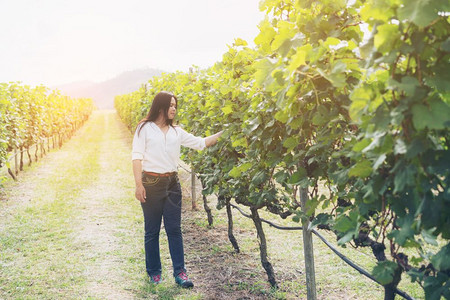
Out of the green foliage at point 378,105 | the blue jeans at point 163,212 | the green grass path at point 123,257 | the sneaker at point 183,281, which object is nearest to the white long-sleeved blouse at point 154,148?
the blue jeans at point 163,212

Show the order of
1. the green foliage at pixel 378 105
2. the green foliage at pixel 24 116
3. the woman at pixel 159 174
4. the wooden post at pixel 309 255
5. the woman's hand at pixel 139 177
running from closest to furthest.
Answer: the green foliage at pixel 378 105 < the wooden post at pixel 309 255 < the woman's hand at pixel 139 177 < the woman at pixel 159 174 < the green foliage at pixel 24 116

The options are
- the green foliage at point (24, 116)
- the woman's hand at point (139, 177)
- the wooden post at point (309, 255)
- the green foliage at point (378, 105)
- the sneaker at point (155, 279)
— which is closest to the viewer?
the green foliage at point (378, 105)

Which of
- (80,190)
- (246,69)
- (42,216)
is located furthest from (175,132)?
(80,190)

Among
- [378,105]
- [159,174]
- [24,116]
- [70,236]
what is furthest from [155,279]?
[24,116]

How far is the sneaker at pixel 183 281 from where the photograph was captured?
4.23 m

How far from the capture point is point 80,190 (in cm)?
941

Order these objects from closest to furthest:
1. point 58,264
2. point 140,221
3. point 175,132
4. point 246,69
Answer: point 246,69, point 175,132, point 58,264, point 140,221

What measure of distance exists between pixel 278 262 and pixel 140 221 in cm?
286

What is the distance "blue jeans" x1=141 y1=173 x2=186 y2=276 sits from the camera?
4.16m

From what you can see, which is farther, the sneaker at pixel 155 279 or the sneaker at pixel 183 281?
the sneaker at pixel 155 279

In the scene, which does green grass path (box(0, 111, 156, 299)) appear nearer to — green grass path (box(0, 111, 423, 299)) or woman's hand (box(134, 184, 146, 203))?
green grass path (box(0, 111, 423, 299))

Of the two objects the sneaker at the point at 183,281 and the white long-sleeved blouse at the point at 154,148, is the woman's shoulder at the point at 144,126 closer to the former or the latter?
the white long-sleeved blouse at the point at 154,148

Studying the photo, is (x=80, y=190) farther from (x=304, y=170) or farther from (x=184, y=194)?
(x=304, y=170)

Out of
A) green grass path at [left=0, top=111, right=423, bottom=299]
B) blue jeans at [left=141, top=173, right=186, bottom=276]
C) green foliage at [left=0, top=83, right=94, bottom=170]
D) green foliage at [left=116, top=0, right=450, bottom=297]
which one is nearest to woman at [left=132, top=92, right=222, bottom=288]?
blue jeans at [left=141, top=173, right=186, bottom=276]
